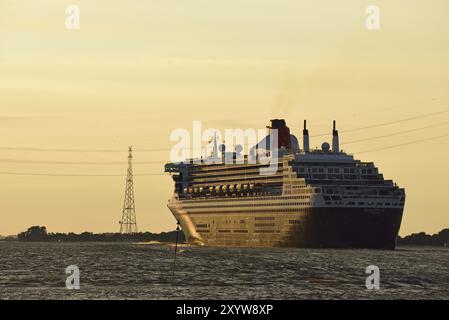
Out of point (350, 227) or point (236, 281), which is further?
point (350, 227)

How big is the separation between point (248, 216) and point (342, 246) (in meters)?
25.5

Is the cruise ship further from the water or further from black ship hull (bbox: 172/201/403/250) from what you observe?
the water

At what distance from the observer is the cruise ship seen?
14612cm

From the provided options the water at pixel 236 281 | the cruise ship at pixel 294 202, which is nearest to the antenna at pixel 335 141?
the cruise ship at pixel 294 202

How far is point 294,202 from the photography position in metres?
153

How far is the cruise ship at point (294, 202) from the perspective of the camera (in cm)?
14612

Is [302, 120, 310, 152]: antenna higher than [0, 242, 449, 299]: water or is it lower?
higher
